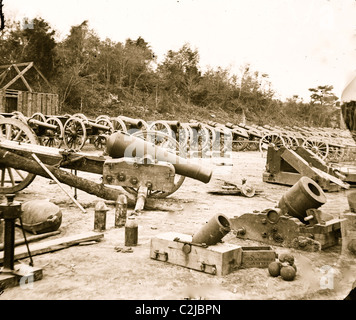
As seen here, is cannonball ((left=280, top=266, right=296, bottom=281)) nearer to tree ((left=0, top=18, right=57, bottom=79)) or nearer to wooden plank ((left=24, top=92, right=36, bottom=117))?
tree ((left=0, top=18, right=57, bottom=79))

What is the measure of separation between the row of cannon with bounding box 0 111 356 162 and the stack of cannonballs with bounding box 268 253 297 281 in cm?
440

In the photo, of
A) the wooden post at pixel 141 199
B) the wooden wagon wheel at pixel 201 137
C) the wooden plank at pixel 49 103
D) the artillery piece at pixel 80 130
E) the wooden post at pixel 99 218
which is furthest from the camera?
the wooden plank at pixel 49 103

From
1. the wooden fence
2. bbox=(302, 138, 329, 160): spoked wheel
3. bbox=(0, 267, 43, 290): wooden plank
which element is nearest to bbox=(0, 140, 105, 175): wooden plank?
bbox=(0, 267, 43, 290): wooden plank

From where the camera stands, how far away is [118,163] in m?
6.38

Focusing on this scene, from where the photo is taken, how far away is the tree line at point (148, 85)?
66.9 feet

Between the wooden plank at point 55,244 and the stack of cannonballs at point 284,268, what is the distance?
1955 millimetres

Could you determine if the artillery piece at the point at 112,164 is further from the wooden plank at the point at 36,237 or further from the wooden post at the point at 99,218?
the wooden plank at the point at 36,237

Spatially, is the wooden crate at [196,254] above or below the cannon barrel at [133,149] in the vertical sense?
below

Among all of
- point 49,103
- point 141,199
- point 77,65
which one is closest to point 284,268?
point 141,199

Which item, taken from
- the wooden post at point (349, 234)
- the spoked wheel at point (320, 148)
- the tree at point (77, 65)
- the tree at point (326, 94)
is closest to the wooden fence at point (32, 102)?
the tree at point (77, 65)

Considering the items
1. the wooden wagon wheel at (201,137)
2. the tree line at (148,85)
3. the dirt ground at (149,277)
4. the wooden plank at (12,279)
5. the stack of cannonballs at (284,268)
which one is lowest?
the dirt ground at (149,277)

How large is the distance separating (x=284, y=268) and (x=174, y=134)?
441 inches
